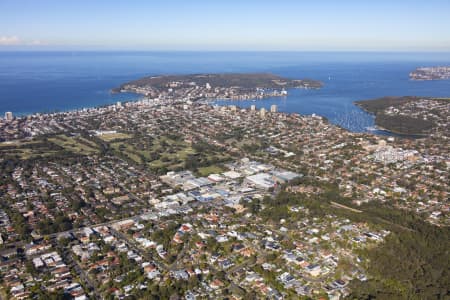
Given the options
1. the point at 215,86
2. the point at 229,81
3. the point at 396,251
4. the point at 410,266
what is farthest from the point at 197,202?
the point at 229,81

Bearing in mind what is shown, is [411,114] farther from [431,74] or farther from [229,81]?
[431,74]

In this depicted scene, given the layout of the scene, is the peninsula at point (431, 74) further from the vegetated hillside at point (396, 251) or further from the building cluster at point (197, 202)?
the vegetated hillside at point (396, 251)

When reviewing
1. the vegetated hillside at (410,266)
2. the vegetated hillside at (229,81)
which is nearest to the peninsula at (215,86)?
the vegetated hillside at (229,81)

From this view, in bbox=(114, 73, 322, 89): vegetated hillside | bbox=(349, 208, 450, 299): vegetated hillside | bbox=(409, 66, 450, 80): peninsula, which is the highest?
bbox=(409, 66, 450, 80): peninsula

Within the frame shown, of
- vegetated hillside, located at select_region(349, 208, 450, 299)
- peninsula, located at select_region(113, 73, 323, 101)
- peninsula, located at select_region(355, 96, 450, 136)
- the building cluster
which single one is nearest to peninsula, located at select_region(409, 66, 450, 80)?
peninsula, located at select_region(113, 73, 323, 101)

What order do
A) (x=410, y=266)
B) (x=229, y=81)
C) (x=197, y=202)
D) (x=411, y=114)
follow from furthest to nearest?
(x=229, y=81), (x=411, y=114), (x=197, y=202), (x=410, y=266)

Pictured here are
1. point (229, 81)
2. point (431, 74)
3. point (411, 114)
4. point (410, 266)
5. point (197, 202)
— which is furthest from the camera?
point (431, 74)

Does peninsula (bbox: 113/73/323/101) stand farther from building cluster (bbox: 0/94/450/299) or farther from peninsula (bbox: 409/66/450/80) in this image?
peninsula (bbox: 409/66/450/80)
